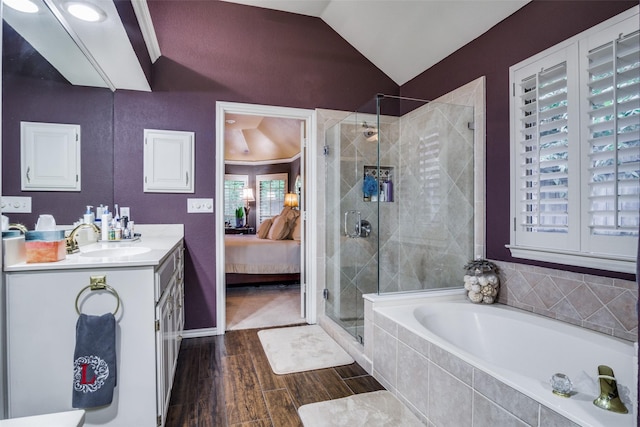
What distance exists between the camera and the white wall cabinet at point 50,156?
174 cm

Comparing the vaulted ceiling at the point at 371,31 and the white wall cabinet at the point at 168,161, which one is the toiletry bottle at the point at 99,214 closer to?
the white wall cabinet at the point at 168,161

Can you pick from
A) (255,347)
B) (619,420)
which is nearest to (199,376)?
(255,347)

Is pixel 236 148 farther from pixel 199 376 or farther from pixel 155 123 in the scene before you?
pixel 199 376

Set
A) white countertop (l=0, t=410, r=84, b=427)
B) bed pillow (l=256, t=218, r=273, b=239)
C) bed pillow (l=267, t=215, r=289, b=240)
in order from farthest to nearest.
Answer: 1. bed pillow (l=256, t=218, r=273, b=239)
2. bed pillow (l=267, t=215, r=289, b=240)
3. white countertop (l=0, t=410, r=84, b=427)

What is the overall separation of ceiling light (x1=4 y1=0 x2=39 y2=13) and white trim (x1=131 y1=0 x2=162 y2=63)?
62 cm

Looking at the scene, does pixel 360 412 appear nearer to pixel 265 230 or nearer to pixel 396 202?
pixel 396 202

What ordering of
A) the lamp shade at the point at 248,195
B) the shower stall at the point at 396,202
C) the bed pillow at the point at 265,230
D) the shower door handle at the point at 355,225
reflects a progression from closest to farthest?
1. the shower stall at the point at 396,202
2. the shower door handle at the point at 355,225
3. the bed pillow at the point at 265,230
4. the lamp shade at the point at 248,195

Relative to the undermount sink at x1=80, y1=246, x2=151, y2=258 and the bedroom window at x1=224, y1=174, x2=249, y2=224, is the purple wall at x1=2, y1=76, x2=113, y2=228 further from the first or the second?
the bedroom window at x1=224, y1=174, x2=249, y2=224

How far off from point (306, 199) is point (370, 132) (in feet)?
3.11

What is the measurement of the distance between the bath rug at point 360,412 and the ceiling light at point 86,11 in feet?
7.93

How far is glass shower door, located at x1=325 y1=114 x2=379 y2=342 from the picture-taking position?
303 centimetres

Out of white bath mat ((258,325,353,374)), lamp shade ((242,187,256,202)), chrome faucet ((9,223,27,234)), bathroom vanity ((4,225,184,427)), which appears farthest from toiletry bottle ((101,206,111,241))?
lamp shade ((242,187,256,202))

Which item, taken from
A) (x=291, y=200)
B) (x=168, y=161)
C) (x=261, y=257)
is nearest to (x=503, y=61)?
(x=168, y=161)

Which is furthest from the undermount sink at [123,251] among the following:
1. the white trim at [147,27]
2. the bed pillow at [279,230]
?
the bed pillow at [279,230]
